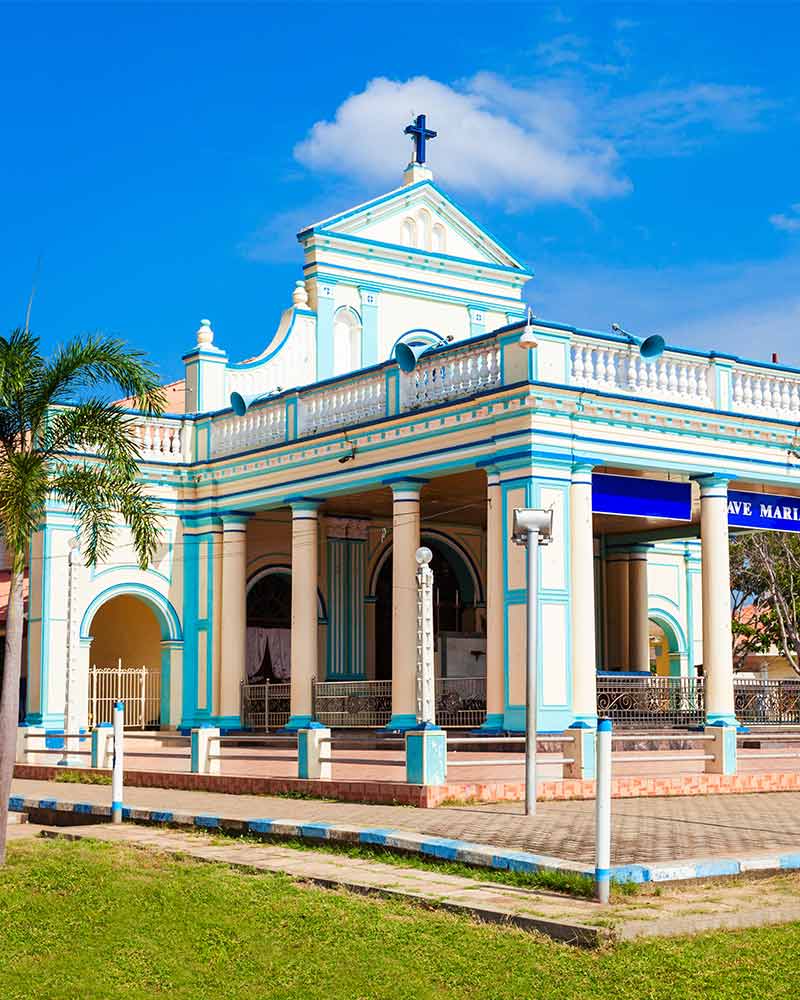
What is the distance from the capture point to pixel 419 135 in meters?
28.0

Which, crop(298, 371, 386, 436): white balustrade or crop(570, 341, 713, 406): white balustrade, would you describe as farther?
crop(298, 371, 386, 436): white balustrade

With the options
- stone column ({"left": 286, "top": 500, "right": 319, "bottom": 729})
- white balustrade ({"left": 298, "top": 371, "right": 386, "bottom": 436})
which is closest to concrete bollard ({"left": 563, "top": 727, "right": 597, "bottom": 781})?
white balustrade ({"left": 298, "top": 371, "right": 386, "bottom": 436})

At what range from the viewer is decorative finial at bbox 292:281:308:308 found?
2664cm

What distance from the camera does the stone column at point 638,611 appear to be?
28766mm

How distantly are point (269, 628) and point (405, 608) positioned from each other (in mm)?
7378

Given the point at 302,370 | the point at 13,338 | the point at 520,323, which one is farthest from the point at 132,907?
the point at 302,370

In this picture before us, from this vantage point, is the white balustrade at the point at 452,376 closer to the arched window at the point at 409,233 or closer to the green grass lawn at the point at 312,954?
the arched window at the point at 409,233

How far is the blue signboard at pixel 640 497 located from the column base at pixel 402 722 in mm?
4007

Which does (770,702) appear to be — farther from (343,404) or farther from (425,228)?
(425,228)

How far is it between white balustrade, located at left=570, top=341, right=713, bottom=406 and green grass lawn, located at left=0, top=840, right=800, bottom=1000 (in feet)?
38.6

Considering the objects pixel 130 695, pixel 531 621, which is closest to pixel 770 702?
pixel 130 695

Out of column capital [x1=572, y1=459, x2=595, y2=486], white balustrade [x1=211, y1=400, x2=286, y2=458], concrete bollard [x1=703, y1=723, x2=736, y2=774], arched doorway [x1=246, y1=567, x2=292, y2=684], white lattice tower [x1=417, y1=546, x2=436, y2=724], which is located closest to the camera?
white lattice tower [x1=417, y1=546, x2=436, y2=724]

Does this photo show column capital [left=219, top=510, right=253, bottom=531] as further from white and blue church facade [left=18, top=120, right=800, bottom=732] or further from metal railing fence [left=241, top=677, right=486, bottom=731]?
metal railing fence [left=241, top=677, right=486, bottom=731]

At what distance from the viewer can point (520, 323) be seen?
1972 centimetres
